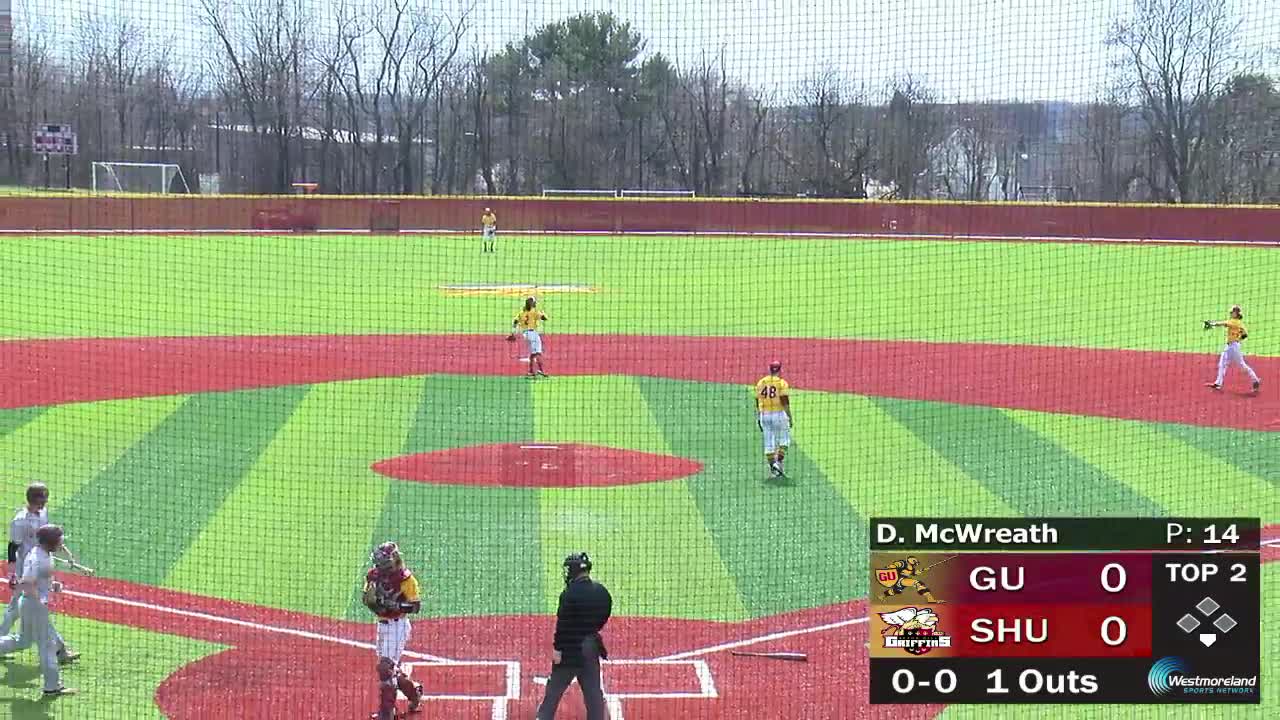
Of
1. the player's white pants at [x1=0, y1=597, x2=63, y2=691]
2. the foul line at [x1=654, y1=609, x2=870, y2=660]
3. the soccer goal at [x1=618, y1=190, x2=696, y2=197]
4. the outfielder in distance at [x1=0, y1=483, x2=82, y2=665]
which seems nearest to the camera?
the player's white pants at [x1=0, y1=597, x2=63, y2=691]

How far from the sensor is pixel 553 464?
1753 centimetres

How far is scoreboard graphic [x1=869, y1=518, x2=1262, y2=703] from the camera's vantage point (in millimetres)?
10078

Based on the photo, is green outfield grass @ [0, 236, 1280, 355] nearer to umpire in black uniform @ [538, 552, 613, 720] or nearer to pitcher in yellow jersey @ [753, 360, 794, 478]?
pitcher in yellow jersey @ [753, 360, 794, 478]

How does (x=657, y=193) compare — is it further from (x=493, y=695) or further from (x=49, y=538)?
(x=49, y=538)

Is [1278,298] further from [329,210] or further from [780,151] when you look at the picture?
[329,210]

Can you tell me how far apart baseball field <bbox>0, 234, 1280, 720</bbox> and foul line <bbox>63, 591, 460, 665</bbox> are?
3cm

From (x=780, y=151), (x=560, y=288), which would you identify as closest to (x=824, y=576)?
(x=560, y=288)

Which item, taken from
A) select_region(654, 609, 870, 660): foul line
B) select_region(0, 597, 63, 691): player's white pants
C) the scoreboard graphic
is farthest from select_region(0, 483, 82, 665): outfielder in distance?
the scoreboard graphic

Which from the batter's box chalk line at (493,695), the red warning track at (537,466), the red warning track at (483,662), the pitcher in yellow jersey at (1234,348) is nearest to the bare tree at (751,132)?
the pitcher in yellow jersey at (1234,348)

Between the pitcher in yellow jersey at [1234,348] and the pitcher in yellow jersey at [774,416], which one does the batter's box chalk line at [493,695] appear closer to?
the pitcher in yellow jersey at [774,416]

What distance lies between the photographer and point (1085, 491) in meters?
16.4

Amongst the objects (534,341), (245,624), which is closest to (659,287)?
(534,341)

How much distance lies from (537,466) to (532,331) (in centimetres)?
642

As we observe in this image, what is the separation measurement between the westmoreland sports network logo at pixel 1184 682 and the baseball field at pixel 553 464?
236mm
